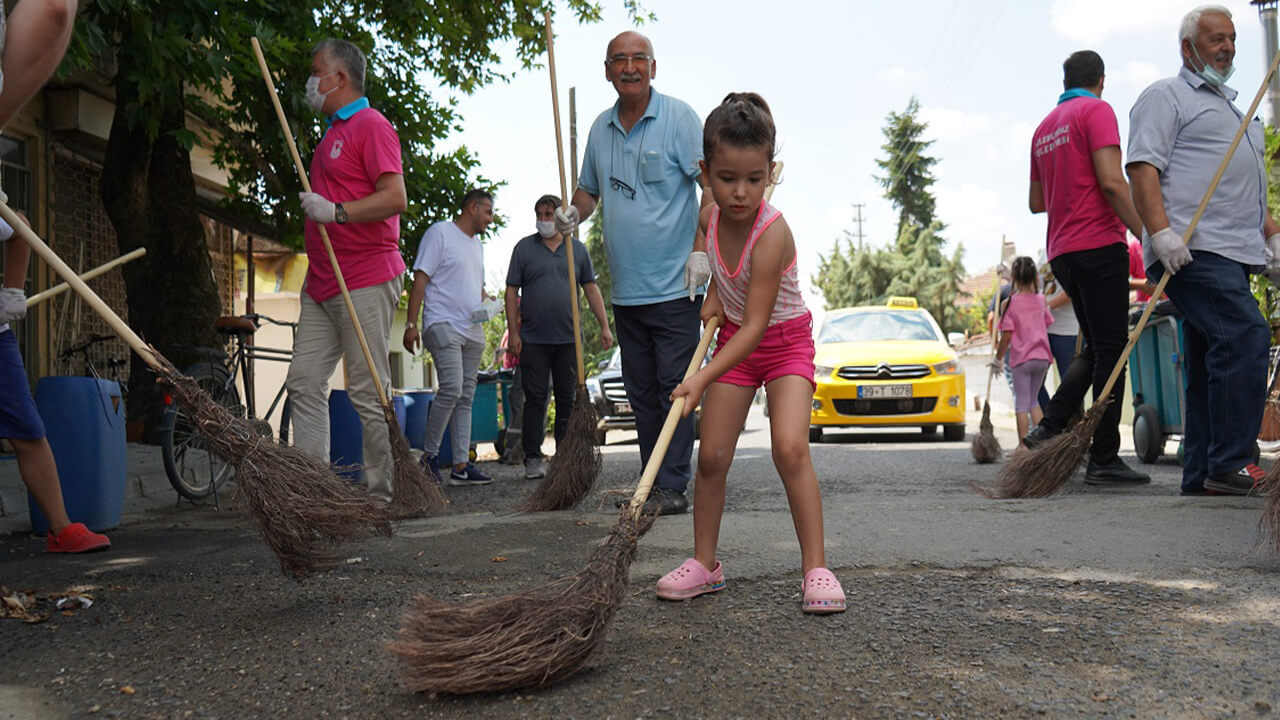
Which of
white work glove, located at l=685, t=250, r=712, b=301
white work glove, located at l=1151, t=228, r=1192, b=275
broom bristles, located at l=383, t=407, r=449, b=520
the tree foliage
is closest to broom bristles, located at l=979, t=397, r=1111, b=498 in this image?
white work glove, located at l=1151, t=228, r=1192, b=275

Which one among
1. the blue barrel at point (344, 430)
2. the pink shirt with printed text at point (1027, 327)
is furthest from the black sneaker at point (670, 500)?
the pink shirt with printed text at point (1027, 327)

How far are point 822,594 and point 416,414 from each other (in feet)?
20.6

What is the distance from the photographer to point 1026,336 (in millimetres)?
9430

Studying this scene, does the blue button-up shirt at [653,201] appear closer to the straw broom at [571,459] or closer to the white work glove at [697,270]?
the straw broom at [571,459]

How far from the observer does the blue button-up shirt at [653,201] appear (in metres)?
5.36

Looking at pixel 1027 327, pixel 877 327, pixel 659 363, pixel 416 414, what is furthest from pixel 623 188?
pixel 877 327

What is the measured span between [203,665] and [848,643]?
1.59 metres

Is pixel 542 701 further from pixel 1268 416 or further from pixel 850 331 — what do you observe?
pixel 850 331

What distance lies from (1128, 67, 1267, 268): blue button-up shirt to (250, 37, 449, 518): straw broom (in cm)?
374

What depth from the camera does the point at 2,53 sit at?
305 centimetres

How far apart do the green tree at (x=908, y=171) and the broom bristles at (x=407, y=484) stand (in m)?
54.1

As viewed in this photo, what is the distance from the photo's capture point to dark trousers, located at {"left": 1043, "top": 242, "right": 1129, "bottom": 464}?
5953 mm

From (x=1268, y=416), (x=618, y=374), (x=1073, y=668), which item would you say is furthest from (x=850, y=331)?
(x=1073, y=668)

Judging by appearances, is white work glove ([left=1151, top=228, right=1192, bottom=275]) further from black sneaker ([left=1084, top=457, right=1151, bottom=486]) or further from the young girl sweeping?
the young girl sweeping
